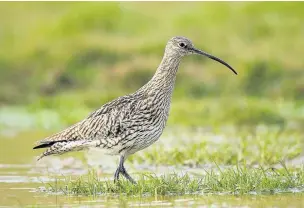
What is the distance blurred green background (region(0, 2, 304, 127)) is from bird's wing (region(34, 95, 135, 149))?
8368mm

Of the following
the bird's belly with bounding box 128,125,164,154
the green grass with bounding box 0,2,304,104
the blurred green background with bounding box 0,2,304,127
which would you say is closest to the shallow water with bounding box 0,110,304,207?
the bird's belly with bounding box 128,125,164,154

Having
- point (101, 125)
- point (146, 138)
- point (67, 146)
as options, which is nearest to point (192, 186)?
point (146, 138)

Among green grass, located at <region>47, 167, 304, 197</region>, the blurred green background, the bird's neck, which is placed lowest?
green grass, located at <region>47, 167, 304, 197</region>

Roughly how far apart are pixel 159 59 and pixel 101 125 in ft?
51.2

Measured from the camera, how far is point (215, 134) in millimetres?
16844

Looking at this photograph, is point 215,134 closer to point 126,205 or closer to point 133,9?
point 126,205

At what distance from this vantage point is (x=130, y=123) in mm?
10766

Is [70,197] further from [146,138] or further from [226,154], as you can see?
[226,154]

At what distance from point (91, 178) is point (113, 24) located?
21792 mm

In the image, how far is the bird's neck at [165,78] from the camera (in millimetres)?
11016

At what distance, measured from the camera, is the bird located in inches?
424

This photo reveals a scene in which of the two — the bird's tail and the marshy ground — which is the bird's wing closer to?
the bird's tail

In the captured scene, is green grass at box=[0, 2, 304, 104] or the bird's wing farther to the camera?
green grass at box=[0, 2, 304, 104]

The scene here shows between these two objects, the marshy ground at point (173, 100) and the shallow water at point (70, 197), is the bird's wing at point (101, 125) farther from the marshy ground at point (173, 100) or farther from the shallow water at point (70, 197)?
the marshy ground at point (173, 100)
